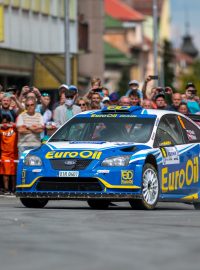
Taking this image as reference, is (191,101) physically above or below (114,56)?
above

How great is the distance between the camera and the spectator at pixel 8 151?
25938 millimetres

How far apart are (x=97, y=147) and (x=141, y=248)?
22.7 ft

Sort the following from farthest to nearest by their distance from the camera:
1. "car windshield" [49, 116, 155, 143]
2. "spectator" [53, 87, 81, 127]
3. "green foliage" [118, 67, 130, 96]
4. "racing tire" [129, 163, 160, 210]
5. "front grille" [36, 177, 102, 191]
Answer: "green foliage" [118, 67, 130, 96] < "spectator" [53, 87, 81, 127] < "car windshield" [49, 116, 155, 143] < "racing tire" [129, 163, 160, 210] < "front grille" [36, 177, 102, 191]

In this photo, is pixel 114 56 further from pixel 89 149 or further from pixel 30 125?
pixel 89 149

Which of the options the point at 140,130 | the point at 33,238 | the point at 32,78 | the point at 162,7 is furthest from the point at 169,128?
the point at 162,7

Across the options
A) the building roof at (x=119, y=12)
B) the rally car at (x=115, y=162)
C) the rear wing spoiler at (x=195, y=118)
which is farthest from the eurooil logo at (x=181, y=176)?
the building roof at (x=119, y=12)

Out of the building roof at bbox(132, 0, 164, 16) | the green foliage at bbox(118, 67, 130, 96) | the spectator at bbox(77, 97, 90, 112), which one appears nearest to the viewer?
the spectator at bbox(77, 97, 90, 112)

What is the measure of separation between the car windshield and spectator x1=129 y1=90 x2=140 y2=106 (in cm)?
563

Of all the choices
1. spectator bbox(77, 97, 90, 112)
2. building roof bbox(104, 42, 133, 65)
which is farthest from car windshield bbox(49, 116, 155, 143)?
building roof bbox(104, 42, 133, 65)

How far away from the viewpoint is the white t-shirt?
25031 mm

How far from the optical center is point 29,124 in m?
25.0

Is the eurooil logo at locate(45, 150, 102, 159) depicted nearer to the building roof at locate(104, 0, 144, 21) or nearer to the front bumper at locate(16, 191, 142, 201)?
the front bumper at locate(16, 191, 142, 201)

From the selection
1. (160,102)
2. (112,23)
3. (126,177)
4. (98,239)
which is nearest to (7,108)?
(160,102)

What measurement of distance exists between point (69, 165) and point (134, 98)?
24.4 feet
